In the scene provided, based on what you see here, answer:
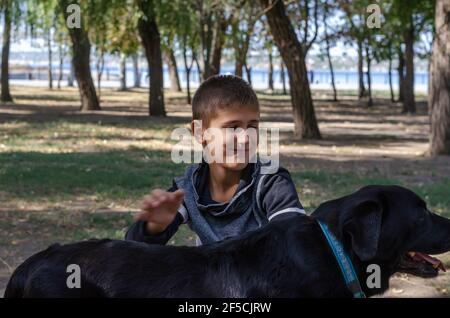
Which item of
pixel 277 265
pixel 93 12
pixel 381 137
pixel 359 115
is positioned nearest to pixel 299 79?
pixel 381 137

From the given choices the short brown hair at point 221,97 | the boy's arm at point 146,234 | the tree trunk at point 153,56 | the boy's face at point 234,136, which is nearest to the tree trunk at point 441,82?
the short brown hair at point 221,97

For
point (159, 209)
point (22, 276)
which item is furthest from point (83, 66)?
point (22, 276)

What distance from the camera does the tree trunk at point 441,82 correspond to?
14.4 metres

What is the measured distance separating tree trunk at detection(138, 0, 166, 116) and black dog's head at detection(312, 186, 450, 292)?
72.7 feet

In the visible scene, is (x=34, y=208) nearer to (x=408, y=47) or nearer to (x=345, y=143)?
(x=345, y=143)

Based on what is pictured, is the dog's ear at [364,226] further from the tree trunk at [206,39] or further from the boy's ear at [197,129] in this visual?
the tree trunk at [206,39]

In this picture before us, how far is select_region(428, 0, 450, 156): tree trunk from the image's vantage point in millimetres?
14445

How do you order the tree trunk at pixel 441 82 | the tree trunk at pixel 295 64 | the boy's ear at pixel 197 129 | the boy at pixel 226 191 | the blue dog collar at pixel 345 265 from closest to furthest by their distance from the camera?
the blue dog collar at pixel 345 265
the boy at pixel 226 191
the boy's ear at pixel 197 129
the tree trunk at pixel 441 82
the tree trunk at pixel 295 64

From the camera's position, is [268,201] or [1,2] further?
[1,2]

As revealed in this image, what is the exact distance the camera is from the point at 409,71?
3077 centimetres

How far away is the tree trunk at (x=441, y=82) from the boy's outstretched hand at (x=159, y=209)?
11744 millimetres

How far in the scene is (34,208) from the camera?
935 cm
